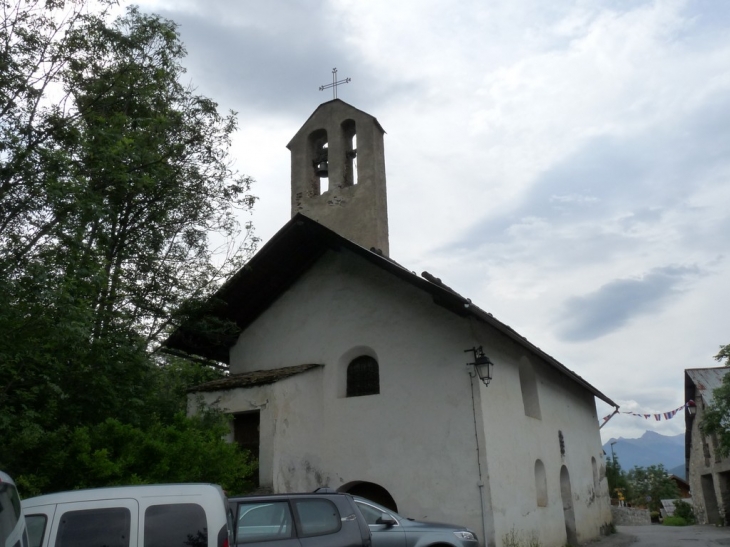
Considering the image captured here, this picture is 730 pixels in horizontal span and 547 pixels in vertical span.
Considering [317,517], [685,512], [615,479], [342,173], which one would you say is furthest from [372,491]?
[615,479]

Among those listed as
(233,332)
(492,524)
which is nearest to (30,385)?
(233,332)

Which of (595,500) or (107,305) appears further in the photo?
(595,500)

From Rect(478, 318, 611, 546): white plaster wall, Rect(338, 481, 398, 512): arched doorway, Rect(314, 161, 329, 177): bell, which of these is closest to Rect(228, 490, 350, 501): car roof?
Rect(478, 318, 611, 546): white plaster wall

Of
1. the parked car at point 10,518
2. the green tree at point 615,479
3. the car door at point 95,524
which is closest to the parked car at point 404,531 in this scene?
the car door at point 95,524

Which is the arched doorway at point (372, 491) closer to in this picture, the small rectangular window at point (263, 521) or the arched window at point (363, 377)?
the arched window at point (363, 377)

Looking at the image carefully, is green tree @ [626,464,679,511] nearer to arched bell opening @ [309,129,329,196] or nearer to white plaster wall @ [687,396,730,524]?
white plaster wall @ [687,396,730,524]

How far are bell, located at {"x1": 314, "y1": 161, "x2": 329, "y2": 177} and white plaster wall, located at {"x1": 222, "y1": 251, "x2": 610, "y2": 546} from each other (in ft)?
10.6

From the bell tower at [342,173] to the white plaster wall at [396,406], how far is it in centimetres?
176

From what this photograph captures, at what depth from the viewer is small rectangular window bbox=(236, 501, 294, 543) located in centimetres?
676

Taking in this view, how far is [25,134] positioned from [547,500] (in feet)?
42.2

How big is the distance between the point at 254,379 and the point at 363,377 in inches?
90.4

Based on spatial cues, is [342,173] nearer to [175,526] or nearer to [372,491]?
[372,491]

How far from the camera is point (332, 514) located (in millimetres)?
7340

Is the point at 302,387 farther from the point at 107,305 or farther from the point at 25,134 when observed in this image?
the point at 25,134
